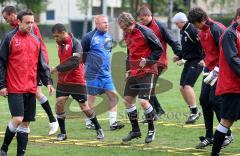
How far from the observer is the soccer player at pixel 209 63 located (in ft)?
34.0

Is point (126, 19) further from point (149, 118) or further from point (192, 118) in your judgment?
point (192, 118)

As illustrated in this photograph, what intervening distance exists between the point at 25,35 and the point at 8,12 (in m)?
3.15

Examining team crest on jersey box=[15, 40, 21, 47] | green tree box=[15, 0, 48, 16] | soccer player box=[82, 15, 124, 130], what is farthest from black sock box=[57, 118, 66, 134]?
green tree box=[15, 0, 48, 16]

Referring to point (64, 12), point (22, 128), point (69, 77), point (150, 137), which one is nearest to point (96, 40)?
point (69, 77)

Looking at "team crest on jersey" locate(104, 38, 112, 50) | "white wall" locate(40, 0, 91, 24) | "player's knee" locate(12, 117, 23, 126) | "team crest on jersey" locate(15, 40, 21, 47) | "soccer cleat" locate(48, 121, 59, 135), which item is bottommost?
"white wall" locate(40, 0, 91, 24)

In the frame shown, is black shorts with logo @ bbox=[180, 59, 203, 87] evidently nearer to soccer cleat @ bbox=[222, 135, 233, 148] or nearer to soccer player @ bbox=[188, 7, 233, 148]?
soccer player @ bbox=[188, 7, 233, 148]

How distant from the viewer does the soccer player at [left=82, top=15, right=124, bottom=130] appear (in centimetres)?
1330

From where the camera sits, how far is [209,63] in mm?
10938

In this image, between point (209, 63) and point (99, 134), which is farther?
point (99, 134)

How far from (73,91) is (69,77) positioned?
0.85 feet

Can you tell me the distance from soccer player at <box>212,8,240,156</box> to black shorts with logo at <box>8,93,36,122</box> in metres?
2.56

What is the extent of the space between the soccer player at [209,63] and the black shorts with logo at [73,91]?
217 cm

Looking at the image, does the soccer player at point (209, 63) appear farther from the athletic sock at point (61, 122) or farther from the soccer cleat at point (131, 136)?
the athletic sock at point (61, 122)

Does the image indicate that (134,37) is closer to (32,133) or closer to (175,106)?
(32,133)
